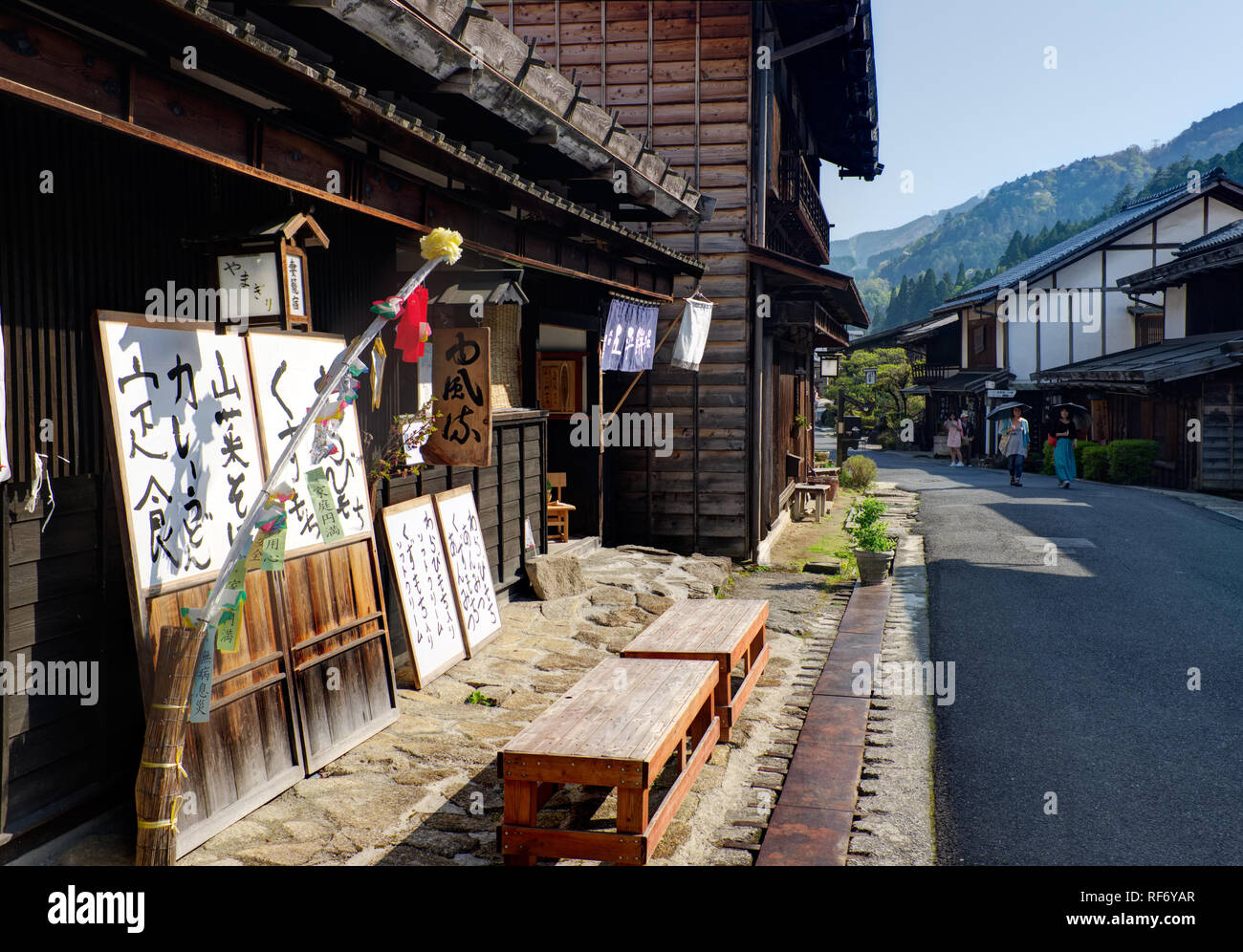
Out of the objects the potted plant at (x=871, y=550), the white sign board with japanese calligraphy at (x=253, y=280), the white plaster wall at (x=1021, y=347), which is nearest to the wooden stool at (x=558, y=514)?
the potted plant at (x=871, y=550)

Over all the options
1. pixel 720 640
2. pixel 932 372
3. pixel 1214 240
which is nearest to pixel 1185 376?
pixel 1214 240

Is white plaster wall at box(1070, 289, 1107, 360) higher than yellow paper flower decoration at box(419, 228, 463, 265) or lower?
higher

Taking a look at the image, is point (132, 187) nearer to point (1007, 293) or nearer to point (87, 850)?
point (87, 850)

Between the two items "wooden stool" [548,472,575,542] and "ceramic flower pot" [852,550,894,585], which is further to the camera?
"wooden stool" [548,472,575,542]

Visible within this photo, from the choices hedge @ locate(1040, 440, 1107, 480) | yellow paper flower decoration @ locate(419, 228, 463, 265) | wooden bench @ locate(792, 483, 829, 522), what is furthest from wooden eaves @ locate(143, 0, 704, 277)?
hedge @ locate(1040, 440, 1107, 480)

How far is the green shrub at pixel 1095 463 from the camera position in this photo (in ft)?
102

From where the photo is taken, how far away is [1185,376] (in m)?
25.9

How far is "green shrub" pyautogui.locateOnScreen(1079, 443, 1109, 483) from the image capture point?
31.1 m

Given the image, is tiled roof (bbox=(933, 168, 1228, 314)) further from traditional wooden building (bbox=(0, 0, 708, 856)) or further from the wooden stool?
traditional wooden building (bbox=(0, 0, 708, 856))

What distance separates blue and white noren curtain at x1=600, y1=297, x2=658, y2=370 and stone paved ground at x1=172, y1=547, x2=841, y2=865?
160 inches

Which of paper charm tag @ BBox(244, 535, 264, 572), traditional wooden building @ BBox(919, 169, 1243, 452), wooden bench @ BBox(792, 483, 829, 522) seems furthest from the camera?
traditional wooden building @ BBox(919, 169, 1243, 452)

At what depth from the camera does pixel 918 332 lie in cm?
5125

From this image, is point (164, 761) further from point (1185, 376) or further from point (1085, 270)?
point (1085, 270)

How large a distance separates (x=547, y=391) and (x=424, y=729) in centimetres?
772
